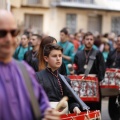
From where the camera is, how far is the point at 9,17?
3.79 meters

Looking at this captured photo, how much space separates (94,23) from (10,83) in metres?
33.2

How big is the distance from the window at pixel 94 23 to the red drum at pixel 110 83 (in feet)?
86.2

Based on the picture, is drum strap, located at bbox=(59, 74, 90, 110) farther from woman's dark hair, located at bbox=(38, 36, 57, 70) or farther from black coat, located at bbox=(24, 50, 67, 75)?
black coat, located at bbox=(24, 50, 67, 75)

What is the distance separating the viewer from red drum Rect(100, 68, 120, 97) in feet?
33.3

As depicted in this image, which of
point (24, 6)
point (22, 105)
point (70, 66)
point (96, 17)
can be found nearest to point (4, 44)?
point (22, 105)

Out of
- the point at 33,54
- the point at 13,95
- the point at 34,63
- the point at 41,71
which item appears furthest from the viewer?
the point at 33,54

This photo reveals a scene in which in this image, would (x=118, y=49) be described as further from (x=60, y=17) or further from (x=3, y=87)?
(x=60, y=17)

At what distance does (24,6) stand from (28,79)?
30.5 meters

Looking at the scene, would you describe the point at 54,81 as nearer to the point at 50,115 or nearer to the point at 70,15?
the point at 50,115

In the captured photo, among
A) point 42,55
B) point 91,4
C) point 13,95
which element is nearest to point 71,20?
point 91,4

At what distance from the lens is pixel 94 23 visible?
36.8 metres

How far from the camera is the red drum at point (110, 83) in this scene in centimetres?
1016

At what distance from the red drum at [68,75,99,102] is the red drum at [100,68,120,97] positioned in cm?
80

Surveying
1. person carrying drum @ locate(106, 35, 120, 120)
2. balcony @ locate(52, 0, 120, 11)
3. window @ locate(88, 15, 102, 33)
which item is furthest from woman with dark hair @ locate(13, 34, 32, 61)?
window @ locate(88, 15, 102, 33)
